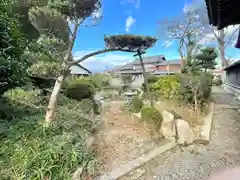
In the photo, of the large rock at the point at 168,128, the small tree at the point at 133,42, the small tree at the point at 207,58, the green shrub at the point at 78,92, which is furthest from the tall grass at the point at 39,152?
the small tree at the point at 207,58

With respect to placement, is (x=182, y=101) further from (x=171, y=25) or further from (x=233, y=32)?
(x=233, y=32)

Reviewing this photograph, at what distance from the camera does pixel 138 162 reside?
4.06m

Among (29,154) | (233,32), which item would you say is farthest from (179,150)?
(233,32)

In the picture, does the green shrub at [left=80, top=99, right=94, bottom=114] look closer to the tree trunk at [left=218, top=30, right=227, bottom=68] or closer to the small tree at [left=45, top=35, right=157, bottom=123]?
the small tree at [left=45, top=35, right=157, bottom=123]

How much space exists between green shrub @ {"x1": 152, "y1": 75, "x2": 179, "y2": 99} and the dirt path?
1975 millimetres

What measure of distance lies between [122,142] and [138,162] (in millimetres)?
1028

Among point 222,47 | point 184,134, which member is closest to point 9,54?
point 184,134

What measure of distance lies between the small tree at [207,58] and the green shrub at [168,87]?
2011 centimetres

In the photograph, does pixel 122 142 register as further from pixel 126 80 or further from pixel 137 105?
pixel 126 80

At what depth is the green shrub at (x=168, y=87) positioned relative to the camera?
8.05 m

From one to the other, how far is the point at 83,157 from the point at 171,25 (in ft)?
88.2

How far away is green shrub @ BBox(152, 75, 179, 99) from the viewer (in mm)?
8048

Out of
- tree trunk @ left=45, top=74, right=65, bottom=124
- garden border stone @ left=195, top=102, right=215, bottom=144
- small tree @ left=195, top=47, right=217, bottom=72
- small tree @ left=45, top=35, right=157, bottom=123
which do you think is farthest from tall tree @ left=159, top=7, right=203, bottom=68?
tree trunk @ left=45, top=74, right=65, bottom=124

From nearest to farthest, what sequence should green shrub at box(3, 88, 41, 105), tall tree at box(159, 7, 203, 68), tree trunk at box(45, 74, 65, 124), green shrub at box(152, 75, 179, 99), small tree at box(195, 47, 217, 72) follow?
tree trunk at box(45, 74, 65, 124), green shrub at box(3, 88, 41, 105), green shrub at box(152, 75, 179, 99), tall tree at box(159, 7, 203, 68), small tree at box(195, 47, 217, 72)
